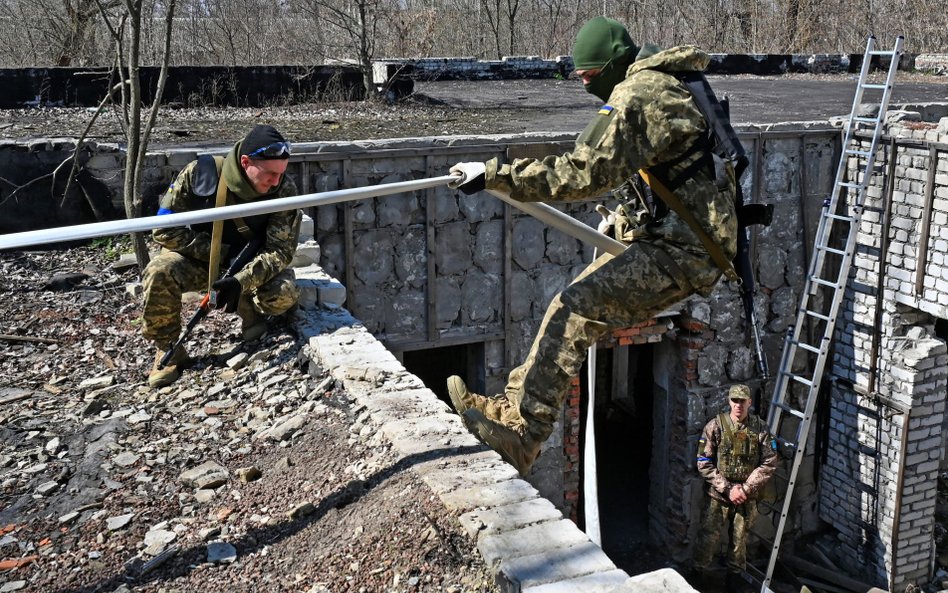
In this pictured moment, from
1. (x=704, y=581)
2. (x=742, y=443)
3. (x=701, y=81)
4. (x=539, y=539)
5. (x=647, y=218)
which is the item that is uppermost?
(x=701, y=81)

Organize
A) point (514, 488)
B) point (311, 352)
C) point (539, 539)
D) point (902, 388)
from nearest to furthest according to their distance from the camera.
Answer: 1. point (539, 539)
2. point (514, 488)
3. point (311, 352)
4. point (902, 388)

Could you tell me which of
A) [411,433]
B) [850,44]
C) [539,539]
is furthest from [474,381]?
[850,44]

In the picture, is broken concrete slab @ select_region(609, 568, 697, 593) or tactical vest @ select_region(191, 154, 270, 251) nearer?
broken concrete slab @ select_region(609, 568, 697, 593)

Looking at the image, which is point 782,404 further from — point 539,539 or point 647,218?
point 539,539

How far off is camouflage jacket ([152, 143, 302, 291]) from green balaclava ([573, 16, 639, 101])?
6.85ft

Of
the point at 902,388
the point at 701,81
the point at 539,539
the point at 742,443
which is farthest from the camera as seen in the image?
the point at 902,388

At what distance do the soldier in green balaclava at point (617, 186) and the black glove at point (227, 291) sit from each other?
5.12 feet

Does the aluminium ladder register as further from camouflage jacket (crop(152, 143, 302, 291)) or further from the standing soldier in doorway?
camouflage jacket (crop(152, 143, 302, 291))

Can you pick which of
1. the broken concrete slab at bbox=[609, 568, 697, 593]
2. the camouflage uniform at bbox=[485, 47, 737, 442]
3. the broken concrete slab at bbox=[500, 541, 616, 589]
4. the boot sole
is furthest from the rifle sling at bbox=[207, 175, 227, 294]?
the broken concrete slab at bbox=[609, 568, 697, 593]

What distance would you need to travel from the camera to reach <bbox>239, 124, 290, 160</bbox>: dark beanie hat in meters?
5.03

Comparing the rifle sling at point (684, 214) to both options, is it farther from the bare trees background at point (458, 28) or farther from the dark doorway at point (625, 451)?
the bare trees background at point (458, 28)

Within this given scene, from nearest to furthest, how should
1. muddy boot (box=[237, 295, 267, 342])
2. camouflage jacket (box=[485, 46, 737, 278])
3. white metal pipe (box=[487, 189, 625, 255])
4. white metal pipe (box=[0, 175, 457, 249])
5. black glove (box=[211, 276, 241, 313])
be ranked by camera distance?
white metal pipe (box=[0, 175, 457, 249]) → camouflage jacket (box=[485, 46, 737, 278]) → white metal pipe (box=[487, 189, 625, 255]) → black glove (box=[211, 276, 241, 313]) → muddy boot (box=[237, 295, 267, 342])

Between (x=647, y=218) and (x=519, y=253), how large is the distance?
4.30 metres

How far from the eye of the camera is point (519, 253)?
8.45 m
